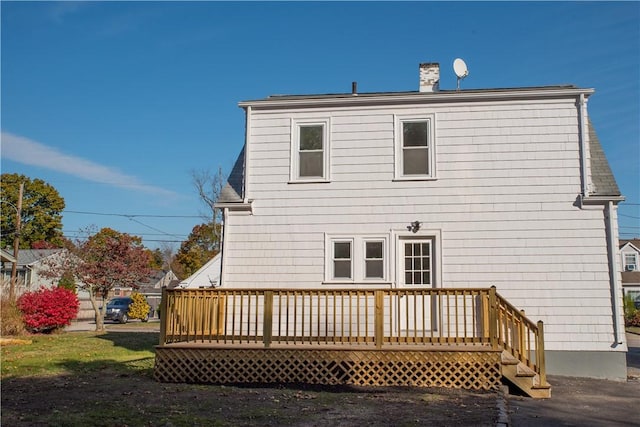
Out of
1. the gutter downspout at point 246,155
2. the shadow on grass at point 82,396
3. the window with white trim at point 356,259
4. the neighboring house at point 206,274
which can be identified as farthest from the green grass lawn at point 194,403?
the neighboring house at point 206,274

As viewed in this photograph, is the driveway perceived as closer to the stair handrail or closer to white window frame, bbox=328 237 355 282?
the stair handrail

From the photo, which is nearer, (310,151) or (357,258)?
(357,258)

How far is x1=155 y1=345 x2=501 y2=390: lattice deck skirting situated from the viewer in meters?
9.26

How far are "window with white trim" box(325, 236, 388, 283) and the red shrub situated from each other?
12.6m

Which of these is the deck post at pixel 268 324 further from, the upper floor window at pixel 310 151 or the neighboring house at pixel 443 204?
the upper floor window at pixel 310 151

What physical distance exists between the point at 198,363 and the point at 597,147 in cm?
933

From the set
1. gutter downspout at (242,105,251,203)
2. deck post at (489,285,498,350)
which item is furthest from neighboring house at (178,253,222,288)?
deck post at (489,285,498,350)

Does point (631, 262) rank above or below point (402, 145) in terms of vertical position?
below

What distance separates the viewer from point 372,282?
1187 centimetres

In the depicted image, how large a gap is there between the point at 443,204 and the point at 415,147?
1.42m

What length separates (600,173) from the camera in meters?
11.7

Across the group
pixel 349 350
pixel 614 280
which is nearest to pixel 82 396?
pixel 349 350

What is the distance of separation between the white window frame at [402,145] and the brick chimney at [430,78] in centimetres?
129

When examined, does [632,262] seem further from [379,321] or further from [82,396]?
[82,396]
